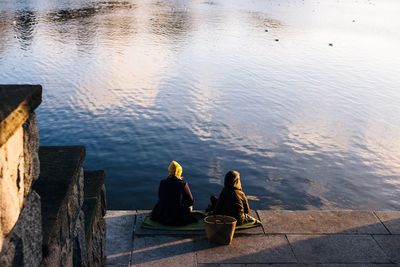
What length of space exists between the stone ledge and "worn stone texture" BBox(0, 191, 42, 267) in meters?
0.47

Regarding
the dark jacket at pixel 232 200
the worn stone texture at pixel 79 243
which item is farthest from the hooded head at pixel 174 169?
the worn stone texture at pixel 79 243

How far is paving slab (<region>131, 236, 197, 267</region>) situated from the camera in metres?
7.69

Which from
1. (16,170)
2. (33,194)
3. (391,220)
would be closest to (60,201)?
(33,194)

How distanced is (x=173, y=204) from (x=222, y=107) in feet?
63.3

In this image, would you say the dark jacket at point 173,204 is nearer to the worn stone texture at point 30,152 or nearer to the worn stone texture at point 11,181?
the worn stone texture at point 30,152

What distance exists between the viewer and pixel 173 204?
8.86 m

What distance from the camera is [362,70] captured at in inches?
1591

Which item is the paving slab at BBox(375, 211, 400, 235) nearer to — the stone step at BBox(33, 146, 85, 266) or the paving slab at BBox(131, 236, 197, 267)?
the paving slab at BBox(131, 236, 197, 267)

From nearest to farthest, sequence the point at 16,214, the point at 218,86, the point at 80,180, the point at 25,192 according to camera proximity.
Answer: the point at 16,214, the point at 25,192, the point at 80,180, the point at 218,86

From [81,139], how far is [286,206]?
1020 cm

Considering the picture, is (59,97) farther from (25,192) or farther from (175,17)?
(175,17)

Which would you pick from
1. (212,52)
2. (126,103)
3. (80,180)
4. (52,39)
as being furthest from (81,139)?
(52,39)

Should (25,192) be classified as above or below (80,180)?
above

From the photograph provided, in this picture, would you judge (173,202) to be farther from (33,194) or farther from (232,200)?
(33,194)
